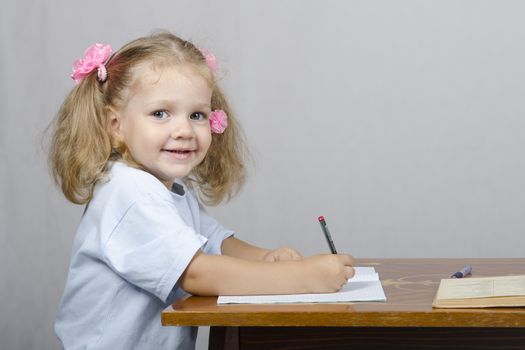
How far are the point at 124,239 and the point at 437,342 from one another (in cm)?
59

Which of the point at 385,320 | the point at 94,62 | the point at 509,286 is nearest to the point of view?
the point at 385,320

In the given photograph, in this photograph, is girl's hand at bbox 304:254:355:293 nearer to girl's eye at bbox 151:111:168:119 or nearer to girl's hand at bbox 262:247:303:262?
girl's hand at bbox 262:247:303:262

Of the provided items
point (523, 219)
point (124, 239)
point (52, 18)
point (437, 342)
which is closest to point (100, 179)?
point (124, 239)

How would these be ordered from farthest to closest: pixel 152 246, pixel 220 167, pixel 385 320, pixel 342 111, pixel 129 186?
1. pixel 342 111
2. pixel 220 167
3. pixel 129 186
4. pixel 152 246
5. pixel 385 320

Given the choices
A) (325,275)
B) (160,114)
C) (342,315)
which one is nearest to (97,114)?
(160,114)

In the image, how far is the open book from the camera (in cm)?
159

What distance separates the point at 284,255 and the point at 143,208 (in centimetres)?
41

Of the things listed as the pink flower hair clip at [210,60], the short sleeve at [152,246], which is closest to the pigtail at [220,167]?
the pink flower hair clip at [210,60]

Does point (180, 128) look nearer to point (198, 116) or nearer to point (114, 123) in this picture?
point (198, 116)

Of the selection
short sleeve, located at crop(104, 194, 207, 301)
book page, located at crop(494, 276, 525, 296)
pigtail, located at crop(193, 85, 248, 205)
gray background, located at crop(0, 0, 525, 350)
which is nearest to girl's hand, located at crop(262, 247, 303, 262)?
pigtail, located at crop(193, 85, 248, 205)

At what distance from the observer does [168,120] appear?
2.01 metres

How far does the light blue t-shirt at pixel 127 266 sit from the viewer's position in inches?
70.6

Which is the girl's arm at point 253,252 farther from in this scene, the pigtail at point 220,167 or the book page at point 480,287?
the book page at point 480,287

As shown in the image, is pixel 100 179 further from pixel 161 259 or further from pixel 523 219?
pixel 523 219
